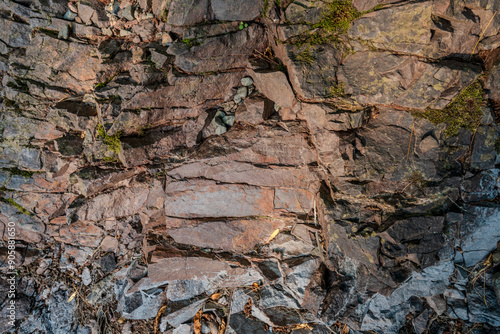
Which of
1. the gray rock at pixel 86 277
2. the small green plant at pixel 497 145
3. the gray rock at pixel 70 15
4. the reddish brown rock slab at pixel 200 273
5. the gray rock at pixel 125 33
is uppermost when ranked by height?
the gray rock at pixel 70 15

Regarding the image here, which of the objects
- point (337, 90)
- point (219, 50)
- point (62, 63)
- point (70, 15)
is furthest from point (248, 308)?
point (70, 15)

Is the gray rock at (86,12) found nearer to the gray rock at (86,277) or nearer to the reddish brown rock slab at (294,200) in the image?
the reddish brown rock slab at (294,200)

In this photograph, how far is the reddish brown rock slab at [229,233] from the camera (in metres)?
5.01

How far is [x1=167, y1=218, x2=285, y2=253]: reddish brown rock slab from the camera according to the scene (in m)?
5.01

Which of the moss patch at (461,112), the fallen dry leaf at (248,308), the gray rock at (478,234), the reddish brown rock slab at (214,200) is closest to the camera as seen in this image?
the moss patch at (461,112)

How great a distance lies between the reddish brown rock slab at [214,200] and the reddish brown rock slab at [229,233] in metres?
0.17

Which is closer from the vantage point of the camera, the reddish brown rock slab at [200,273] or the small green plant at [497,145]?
the small green plant at [497,145]

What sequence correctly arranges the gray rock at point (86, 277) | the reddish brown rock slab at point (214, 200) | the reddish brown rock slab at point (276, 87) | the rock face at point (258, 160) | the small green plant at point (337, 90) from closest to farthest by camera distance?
the rock face at point (258, 160)
the small green plant at point (337, 90)
the reddish brown rock slab at point (276, 87)
the reddish brown rock slab at point (214, 200)
the gray rock at point (86, 277)

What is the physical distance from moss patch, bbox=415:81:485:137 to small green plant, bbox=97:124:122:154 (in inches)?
189

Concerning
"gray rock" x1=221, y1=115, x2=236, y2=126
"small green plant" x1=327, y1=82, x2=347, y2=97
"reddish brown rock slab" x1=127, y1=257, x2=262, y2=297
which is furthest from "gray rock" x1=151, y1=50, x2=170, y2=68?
"reddish brown rock slab" x1=127, y1=257, x2=262, y2=297

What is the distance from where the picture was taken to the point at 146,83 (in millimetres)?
4773

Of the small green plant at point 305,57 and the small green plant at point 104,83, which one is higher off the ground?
the small green plant at point 305,57

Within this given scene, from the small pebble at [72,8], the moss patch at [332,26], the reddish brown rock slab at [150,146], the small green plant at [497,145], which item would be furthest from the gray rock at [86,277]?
the small green plant at [497,145]

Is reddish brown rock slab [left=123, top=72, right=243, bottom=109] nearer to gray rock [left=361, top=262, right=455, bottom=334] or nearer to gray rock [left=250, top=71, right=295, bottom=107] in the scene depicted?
gray rock [left=250, top=71, right=295, bottom=107]
